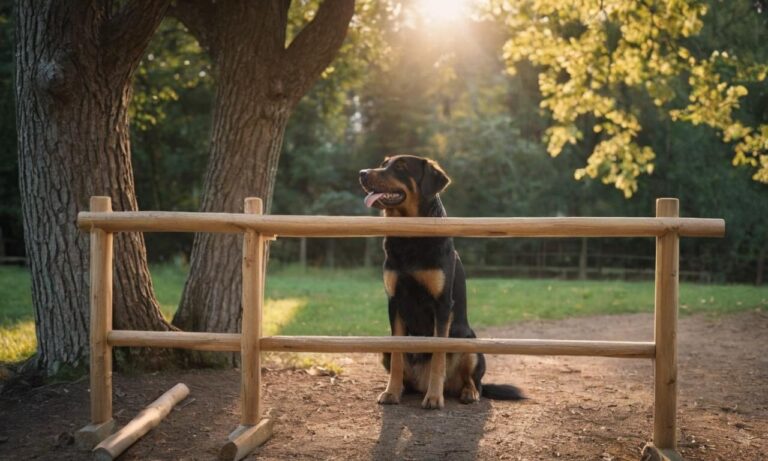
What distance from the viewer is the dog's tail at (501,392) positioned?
5.98 meters

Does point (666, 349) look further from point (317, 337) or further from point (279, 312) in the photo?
point (279, 312)

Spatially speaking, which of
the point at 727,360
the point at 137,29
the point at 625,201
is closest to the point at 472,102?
the point at 625,201

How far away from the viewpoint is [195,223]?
4688mm

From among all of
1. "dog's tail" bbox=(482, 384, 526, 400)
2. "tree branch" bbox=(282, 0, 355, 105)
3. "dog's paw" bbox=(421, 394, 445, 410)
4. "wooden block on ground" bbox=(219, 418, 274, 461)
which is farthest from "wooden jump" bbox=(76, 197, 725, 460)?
"tree branch" bbox=(282, 0, 355, 105)

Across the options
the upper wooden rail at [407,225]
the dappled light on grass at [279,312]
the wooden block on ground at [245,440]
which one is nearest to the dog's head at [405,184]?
the upper wooden rail at [407,225]

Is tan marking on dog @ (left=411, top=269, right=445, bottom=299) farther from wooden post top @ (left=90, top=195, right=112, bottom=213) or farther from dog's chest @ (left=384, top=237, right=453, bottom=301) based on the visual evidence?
wooden post top @ (left=90, top=195, right=112, bottom=213)

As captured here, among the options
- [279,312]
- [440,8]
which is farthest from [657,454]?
[440,8]

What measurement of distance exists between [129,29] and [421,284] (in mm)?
3138

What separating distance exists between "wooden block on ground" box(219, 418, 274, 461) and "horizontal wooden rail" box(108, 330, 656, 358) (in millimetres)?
543

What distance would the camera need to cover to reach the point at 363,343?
4652 mm

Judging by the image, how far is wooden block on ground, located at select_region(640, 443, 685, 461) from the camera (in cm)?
432

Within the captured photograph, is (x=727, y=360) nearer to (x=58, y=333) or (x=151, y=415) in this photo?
(x=151, y=415)

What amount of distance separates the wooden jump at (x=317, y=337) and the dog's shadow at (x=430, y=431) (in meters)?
0.63

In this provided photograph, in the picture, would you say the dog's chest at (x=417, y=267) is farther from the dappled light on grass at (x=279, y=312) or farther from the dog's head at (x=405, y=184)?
the dappled light on grass at (x=279, y=312)
